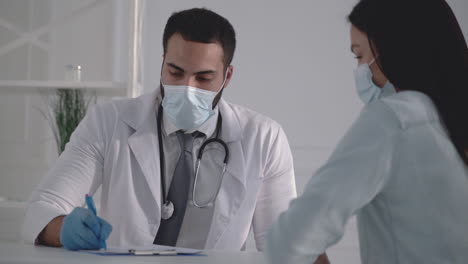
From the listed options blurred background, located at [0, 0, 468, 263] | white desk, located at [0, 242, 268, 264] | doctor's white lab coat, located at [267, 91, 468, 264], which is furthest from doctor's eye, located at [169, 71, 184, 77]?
blurred background, located at [0, 0, 468, 263]

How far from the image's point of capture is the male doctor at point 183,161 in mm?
1806

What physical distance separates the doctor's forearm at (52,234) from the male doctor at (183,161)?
0.63 feet

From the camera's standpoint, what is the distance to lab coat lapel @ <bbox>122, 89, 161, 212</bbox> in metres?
1.82

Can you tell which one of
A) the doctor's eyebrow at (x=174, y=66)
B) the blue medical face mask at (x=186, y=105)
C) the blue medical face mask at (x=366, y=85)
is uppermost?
the blue medical face mask at (x=366, y=85)

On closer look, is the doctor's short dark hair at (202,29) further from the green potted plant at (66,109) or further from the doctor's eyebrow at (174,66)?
the green potted plant at (66,109)

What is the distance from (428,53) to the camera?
98 cm

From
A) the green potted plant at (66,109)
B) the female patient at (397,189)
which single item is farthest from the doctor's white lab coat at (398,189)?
the green potted plant at (66,109)

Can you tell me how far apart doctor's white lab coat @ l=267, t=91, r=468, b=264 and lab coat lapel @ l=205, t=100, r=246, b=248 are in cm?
94

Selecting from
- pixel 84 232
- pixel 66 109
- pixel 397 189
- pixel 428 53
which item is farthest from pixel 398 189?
pixel 66 109

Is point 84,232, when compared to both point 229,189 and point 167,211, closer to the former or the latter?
point 167,211

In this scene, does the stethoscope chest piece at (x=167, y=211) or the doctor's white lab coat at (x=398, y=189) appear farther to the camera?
the stethoscope chest piece at (x=167, y=211)

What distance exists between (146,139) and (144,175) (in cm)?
13

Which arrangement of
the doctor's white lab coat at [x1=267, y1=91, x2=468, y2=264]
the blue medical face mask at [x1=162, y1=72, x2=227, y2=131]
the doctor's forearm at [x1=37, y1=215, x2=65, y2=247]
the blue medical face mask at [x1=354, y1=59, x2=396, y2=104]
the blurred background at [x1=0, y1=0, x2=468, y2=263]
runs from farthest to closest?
the blurred background at [x1=0, y1=0, x2=468, y2=263] → the blue medical face mask at [x1=162, y1=72, x2=227, y2=131] → the doctor's forearm at [x1=37, y1=215, x2=65, y2=247] → the blue medical face mask at [x1=354, y1=59, x2=396, y2=104] → the doctor's white lab coat at [x1=267, y1=91, x2=468, y2=264]

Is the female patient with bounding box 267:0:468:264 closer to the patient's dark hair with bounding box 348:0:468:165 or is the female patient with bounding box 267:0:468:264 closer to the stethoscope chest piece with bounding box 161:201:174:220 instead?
the patient's dark hair with bounding box 348:0:468:165
